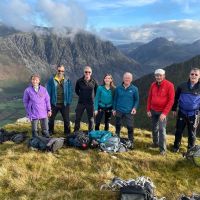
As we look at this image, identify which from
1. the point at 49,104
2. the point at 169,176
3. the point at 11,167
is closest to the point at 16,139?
the point at 49,104

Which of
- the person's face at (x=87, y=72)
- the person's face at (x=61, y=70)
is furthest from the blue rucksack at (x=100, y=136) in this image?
the person's face at (x=61, y=70)

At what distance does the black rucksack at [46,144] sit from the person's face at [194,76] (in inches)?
307

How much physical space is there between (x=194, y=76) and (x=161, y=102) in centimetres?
225

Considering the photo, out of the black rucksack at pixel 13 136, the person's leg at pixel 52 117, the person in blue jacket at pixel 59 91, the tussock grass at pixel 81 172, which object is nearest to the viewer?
the tussock grass at pixel 81 172

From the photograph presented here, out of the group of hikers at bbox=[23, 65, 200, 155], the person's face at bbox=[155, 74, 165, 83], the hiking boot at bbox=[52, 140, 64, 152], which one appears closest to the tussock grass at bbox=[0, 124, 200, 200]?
the hiking boot at bbox=[52, 140, 64, 152]

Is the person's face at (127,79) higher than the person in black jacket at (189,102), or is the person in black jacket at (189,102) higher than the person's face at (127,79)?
the person's face at (127,79)

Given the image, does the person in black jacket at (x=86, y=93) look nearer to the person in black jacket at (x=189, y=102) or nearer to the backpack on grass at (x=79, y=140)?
the backpack on grass at (x=79, y=140)

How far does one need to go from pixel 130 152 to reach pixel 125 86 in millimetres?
3767

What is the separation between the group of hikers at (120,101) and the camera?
1839 cm

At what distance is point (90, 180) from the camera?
15.4m

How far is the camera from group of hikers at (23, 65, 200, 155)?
18.4 meters

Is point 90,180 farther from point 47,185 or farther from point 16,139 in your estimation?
point 16,139

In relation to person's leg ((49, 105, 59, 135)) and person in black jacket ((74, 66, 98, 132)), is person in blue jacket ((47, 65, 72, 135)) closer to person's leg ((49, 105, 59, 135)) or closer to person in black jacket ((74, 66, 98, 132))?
person's leg ((49, 105, 59, 135))

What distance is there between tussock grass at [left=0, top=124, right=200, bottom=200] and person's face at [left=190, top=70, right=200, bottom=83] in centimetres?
423
